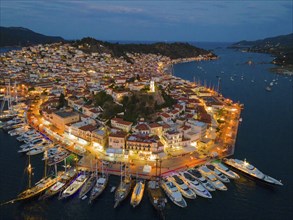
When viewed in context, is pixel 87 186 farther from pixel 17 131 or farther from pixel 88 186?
pixel 17 131

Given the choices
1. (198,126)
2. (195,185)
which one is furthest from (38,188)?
(198,126)

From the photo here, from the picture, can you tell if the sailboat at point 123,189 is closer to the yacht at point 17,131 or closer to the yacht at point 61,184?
the yacht at point 61,184

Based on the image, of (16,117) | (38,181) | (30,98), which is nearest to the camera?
(38,181)

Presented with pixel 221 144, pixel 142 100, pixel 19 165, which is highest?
pixel 142 100

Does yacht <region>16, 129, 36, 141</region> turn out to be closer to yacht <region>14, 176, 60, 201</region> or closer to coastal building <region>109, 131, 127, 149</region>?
yacht <region>14, 176, 60, 201</region>

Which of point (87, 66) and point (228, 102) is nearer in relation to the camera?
point (228, 102)

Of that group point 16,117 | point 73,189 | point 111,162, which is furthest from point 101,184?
point 16,117

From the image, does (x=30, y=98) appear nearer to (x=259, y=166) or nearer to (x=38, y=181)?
(x=38, y=181)
